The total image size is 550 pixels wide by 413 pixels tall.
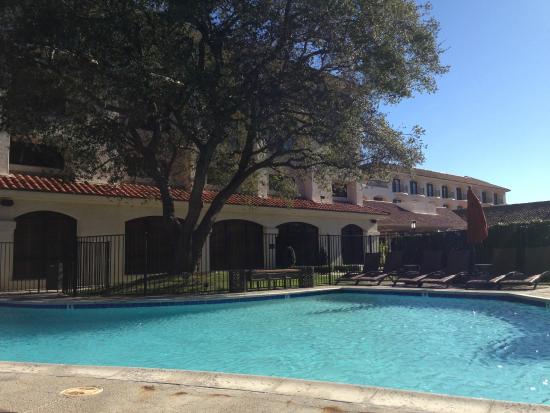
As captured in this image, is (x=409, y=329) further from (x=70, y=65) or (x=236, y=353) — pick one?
(x=70, y=65)

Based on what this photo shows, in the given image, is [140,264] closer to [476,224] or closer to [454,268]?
[454,268]

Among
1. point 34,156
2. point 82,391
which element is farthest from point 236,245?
point 82,391

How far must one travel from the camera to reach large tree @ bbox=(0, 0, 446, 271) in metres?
13.7

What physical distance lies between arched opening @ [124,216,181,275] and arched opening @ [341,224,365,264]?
514 inches

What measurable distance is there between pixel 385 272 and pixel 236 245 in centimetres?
932

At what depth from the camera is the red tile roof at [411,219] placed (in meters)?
38.7

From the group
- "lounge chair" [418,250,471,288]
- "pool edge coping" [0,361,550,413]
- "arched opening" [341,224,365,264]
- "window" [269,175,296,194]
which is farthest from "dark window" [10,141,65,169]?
"arched opening" [341,224,365,264]

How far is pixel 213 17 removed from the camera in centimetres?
1544

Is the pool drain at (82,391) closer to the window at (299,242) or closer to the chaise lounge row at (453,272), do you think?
the chaise lounge row at (453,272)

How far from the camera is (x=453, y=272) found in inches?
665

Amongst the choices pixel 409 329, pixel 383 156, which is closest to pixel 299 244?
pixel 383 156

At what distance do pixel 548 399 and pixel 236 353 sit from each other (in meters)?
4.37

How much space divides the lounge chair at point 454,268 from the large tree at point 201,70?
4673 millimetres

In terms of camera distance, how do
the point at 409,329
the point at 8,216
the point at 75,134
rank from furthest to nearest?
the point at 8,216 < the point at 75,134 < the point at 409,329
